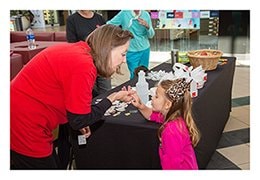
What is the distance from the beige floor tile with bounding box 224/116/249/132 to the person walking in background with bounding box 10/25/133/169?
1.89m

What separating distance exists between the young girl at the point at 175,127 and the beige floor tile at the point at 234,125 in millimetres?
1652

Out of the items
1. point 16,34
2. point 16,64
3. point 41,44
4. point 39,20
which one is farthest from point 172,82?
point 39,20

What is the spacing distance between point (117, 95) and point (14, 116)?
507 mm

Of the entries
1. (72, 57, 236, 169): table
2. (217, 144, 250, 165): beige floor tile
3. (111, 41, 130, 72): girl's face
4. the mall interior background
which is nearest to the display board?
the mall interior background

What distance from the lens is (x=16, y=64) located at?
13.5 ft

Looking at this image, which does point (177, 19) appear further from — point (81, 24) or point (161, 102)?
point (161, 102)

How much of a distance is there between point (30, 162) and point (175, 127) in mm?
702

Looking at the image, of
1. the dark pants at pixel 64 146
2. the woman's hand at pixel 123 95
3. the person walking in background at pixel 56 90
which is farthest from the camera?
the dark pants at pixel 64 146

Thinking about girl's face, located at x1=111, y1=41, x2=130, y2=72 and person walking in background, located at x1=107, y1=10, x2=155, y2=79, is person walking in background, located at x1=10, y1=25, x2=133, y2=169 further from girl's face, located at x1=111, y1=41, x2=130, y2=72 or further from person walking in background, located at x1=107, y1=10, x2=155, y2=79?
person walking in background, located at x1=107, y1=10, x2=155, y2=79

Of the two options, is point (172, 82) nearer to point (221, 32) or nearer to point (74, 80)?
point (74, 80)

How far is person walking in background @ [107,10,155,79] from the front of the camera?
10.3ft

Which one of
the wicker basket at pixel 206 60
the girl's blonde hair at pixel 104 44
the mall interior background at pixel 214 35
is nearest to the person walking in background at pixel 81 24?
the wicker basket at pixel 206 60

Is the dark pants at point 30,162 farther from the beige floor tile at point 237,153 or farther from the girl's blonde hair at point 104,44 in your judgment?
the beige floor tile at point 237,153

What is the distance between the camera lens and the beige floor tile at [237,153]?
2.48m
